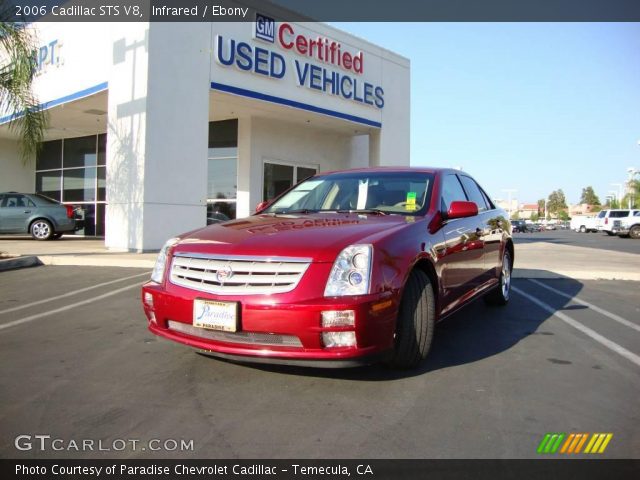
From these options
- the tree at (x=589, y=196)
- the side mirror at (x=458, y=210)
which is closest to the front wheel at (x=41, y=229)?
the side mirror at (x=458, y=210)

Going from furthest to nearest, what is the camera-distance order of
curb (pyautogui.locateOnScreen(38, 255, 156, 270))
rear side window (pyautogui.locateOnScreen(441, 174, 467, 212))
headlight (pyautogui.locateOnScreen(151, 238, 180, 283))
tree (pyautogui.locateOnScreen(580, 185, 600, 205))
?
tree (pyautogui.locateOnScreen(580, 185, 600, 205)) < curb (pyautogui.locateOnScreen(38, 255, 156, 270)) < rear side window (pyautogui.locateOnScreen(441, 174, 467, 212)) < headlight (pyautogui.locateOnScreen(151, 238, 180, 283))

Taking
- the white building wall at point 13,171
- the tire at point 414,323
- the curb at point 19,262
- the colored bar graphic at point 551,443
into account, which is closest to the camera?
the colored bar graphic at point 551,443

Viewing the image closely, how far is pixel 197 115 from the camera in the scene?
38.7 ft

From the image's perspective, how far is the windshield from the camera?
4.13 m

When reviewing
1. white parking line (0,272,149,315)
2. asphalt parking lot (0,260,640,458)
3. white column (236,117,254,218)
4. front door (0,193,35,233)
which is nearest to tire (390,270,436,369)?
asphalt parking lot (0,260,640,458)

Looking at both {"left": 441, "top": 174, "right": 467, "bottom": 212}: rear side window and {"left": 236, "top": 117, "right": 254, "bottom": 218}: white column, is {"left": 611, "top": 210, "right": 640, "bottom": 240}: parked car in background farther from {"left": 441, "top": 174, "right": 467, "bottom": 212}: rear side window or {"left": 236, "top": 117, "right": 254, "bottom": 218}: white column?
{"left": 441, "top": 174, "right": 467, "bottom": 212}: rear side window

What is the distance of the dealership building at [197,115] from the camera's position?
11250 mm

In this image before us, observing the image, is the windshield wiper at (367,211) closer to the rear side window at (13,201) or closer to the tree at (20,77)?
the tree at (20,77)

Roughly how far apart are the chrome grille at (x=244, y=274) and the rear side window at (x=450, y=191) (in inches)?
70.1

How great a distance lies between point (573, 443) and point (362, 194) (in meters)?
2.55

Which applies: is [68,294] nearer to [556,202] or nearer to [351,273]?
[351,273]

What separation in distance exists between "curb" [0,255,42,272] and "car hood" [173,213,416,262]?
21.9 feet

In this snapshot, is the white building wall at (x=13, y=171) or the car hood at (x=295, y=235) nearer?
the car hood at (x=295, y=235)

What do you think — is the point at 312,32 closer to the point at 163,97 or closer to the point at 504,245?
the point at 163,97
